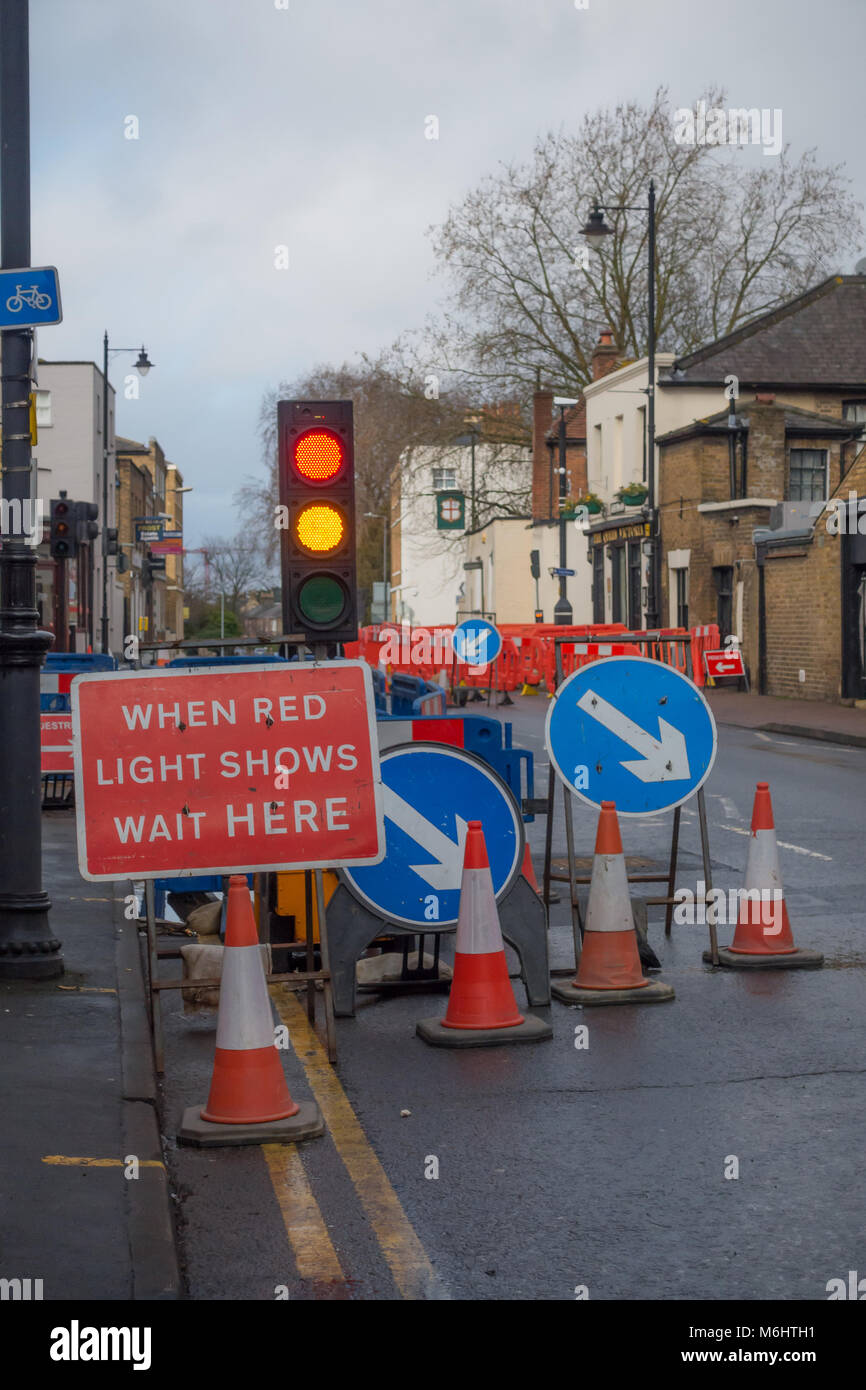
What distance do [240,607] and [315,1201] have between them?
130m

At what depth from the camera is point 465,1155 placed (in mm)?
5297

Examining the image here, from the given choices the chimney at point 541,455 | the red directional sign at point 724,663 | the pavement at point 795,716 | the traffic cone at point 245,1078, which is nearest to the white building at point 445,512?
the chimney at point 541,455

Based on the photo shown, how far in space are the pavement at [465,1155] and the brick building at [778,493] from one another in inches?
921

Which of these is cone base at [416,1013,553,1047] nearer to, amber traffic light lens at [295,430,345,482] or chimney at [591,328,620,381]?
amber traffic light lens at [295,430,345,482]

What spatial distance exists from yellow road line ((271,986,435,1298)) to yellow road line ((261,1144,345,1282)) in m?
0.15

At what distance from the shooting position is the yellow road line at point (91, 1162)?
16.3ft

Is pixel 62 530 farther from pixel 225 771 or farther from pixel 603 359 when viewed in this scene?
pixel 603 359

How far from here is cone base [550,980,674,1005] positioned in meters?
7.43

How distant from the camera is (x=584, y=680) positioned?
828 centimetres

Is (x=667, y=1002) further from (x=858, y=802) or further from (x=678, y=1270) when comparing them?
(x=858, y=802)

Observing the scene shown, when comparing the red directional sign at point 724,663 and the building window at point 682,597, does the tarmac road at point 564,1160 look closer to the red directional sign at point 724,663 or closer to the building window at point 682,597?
the red directional sign at point 724,663

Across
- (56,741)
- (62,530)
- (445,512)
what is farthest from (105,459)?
(56,741)

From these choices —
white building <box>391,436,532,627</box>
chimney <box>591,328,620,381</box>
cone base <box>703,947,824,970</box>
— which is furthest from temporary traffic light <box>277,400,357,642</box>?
chimney <box>591,328,620,381</box>

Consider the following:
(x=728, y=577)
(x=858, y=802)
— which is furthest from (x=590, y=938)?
(x=728, y=577)
